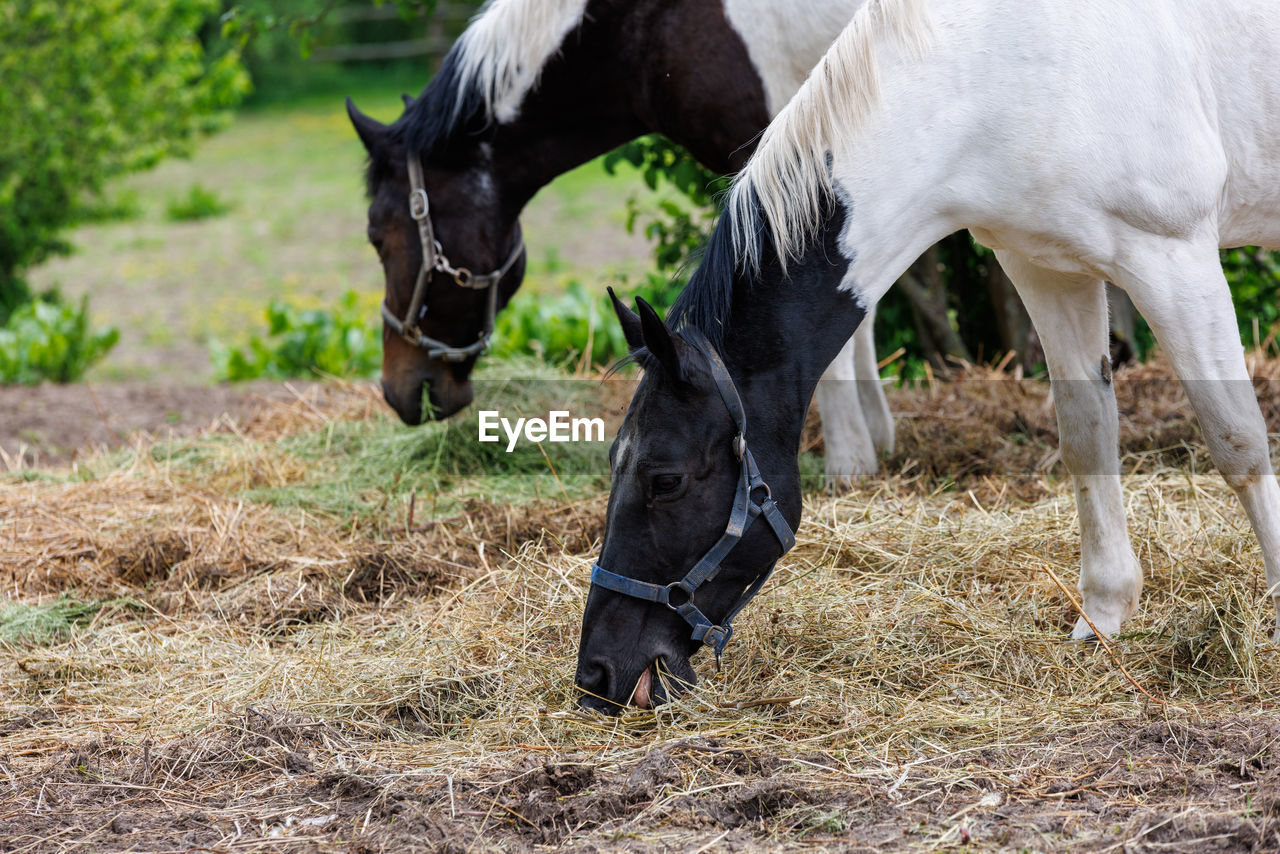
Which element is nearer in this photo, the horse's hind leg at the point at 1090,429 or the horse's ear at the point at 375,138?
the horse's hind leg at the point at 1090,429

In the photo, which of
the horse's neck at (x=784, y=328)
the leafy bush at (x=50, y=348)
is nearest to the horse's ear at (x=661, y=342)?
the horse's neck at (x=784, y=328)

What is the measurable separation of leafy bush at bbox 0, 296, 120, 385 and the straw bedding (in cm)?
329

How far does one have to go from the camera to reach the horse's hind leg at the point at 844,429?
410cm

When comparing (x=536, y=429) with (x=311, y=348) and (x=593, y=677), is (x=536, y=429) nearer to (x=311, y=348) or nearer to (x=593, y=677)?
(x=593, y=677)

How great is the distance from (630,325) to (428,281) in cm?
197

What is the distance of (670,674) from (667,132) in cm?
203

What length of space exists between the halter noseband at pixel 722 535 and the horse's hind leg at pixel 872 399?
197cm

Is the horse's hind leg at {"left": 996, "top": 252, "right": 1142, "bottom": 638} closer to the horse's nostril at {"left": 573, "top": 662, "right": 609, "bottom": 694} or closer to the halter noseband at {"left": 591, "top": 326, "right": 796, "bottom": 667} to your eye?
the halter noseband at {"left": 591, "top": 326, "right": 796, "bottom": 667}

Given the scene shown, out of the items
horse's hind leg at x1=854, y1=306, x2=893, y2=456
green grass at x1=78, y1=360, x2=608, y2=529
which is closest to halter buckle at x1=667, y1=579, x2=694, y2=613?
green grass at x1=78, y1=360, x2=608, y2=529

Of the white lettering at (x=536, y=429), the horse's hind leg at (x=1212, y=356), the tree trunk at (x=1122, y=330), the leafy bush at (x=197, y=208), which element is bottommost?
the leafy bush at (x=197, y=208)

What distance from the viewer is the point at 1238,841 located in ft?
6.54

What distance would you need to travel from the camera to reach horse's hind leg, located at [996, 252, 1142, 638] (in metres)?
3.00

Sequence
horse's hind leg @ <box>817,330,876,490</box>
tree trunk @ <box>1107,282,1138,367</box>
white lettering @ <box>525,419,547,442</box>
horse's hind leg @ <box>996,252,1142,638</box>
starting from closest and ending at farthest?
1. horse's hind leg @ <box>996,252,1142,638</box>
2. horse's hind leg @ <box>817,330,876,490</box>
3. white lettering @ <box>525,419,547,442</box>
4. tree trunk @ <box>1107,282,1138,367</box>

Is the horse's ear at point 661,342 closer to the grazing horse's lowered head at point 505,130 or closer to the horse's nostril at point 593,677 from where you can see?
the horse's nostril at point 593,677
